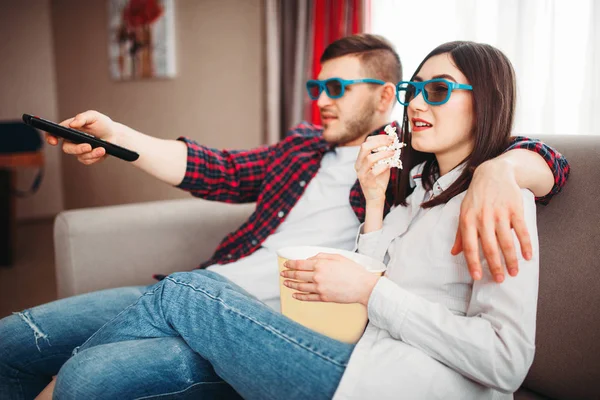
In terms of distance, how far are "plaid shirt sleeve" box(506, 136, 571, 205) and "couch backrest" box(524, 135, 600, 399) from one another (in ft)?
0.10

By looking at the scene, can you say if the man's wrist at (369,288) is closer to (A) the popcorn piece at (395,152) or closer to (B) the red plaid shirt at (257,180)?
(A) the popcorn piece at (395,152)

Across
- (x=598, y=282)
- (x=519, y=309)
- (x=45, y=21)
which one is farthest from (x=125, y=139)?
(x=45, y=21)

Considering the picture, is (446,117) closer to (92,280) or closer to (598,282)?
(598,282)

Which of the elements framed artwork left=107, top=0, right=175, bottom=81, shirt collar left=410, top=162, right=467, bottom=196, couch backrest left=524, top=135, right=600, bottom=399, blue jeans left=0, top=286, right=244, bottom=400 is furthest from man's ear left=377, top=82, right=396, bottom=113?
framed artwork left=107, top=0, right=175, bottom=81

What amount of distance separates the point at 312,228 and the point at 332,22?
1.54m

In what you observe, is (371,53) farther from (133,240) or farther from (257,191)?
(133,240)

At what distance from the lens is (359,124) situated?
170 cm

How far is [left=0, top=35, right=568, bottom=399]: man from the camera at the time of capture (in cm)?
107

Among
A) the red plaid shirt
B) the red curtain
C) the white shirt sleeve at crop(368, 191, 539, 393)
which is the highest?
the red curtain

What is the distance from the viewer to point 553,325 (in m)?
1.11

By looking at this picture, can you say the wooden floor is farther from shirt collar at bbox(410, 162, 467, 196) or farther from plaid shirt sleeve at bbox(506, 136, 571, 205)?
plaid shirt sleeve at bbox(506, 136, 571, 205)

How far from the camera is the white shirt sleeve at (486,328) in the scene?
33.5 inches

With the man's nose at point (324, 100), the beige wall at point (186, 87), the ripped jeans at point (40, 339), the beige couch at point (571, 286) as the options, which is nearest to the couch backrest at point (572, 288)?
the beige couch at point (571, 286)

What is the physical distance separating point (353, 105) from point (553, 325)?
93 centimetres
